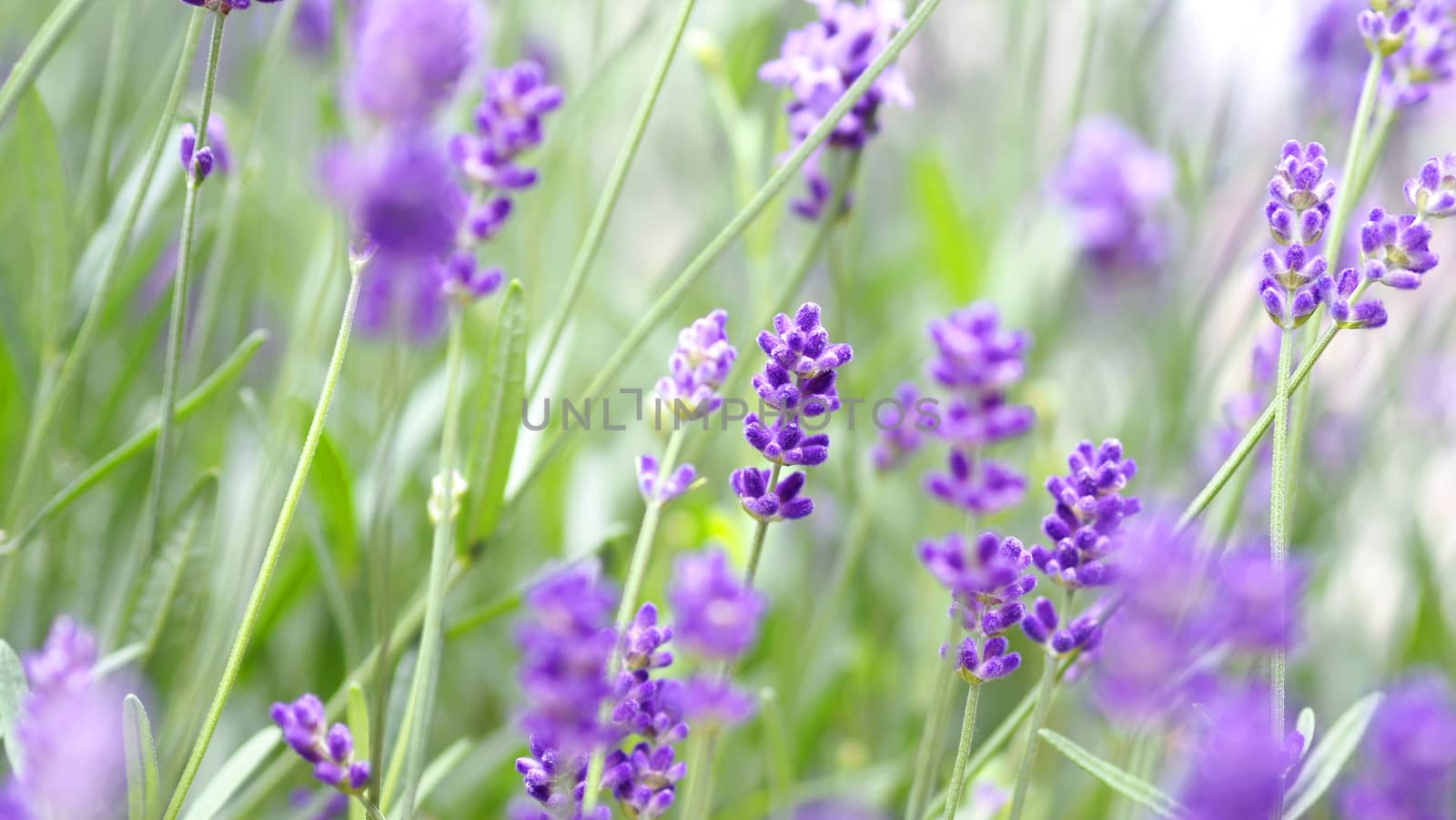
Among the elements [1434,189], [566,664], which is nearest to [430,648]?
[566,664]

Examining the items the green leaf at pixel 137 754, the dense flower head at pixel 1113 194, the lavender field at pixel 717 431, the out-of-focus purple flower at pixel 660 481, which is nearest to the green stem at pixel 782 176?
the lavender field at pixel 717 431

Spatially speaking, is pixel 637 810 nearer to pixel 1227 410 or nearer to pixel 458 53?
pixel 458 53

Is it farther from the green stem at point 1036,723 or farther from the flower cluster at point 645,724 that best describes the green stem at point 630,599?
the green stem at point 1036,723

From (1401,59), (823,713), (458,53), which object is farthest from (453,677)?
(1401,59)

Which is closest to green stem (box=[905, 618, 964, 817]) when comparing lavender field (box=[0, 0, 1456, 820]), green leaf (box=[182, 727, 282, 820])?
lavender field (box=[0, 0, 1456, 820])

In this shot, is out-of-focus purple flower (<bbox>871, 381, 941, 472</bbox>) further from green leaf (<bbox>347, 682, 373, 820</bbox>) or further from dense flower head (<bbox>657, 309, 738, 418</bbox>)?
green leaf (<bbox>347, 682, 373, 820</bbox>)

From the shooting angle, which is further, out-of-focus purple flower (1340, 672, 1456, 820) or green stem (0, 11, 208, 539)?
green stem (0, 11, 208, 539)

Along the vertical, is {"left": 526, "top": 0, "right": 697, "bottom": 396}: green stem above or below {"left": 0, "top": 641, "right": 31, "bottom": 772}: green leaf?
above
